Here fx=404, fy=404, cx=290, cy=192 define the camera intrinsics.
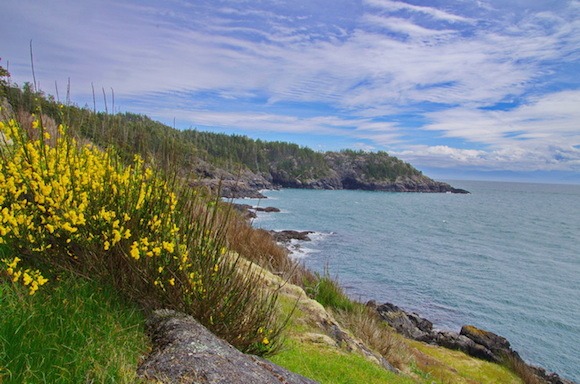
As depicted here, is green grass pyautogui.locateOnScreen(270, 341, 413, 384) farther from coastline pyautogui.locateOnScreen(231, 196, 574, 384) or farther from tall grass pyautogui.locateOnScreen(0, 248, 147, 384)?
coastline pyautogui.locateOnScreen(231, 196, 574, 384)

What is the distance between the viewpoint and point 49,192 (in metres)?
4.07

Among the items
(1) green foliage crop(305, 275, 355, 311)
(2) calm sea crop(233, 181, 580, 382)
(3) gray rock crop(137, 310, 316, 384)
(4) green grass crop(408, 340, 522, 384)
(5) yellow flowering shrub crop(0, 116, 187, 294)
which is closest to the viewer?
(3) gray rock crop(137, 310, 316, 384)

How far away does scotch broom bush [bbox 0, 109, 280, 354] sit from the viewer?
419 cm

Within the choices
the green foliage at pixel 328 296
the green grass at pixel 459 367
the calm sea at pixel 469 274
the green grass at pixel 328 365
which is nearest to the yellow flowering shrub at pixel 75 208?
the green grass at pixel 328 365

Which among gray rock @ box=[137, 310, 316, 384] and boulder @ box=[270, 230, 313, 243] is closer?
gray rock @ box=[137, 310, 316, 384]

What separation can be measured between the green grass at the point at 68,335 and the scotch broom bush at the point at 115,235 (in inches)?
8.8

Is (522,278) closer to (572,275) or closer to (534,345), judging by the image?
(572,275)

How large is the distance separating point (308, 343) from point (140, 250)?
→ 4540 mm

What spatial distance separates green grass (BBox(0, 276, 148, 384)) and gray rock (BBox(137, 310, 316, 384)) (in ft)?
0.55

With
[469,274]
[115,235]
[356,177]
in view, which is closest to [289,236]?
[469,274]

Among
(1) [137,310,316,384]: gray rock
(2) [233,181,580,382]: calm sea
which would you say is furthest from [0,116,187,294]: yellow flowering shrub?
(2) [233,181,580,382]: calm sea

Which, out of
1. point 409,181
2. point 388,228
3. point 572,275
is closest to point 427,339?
point 572,275

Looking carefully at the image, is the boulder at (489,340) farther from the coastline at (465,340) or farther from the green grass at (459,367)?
the green grass at (459,367)

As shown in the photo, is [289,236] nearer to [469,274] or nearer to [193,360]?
[469,274]
